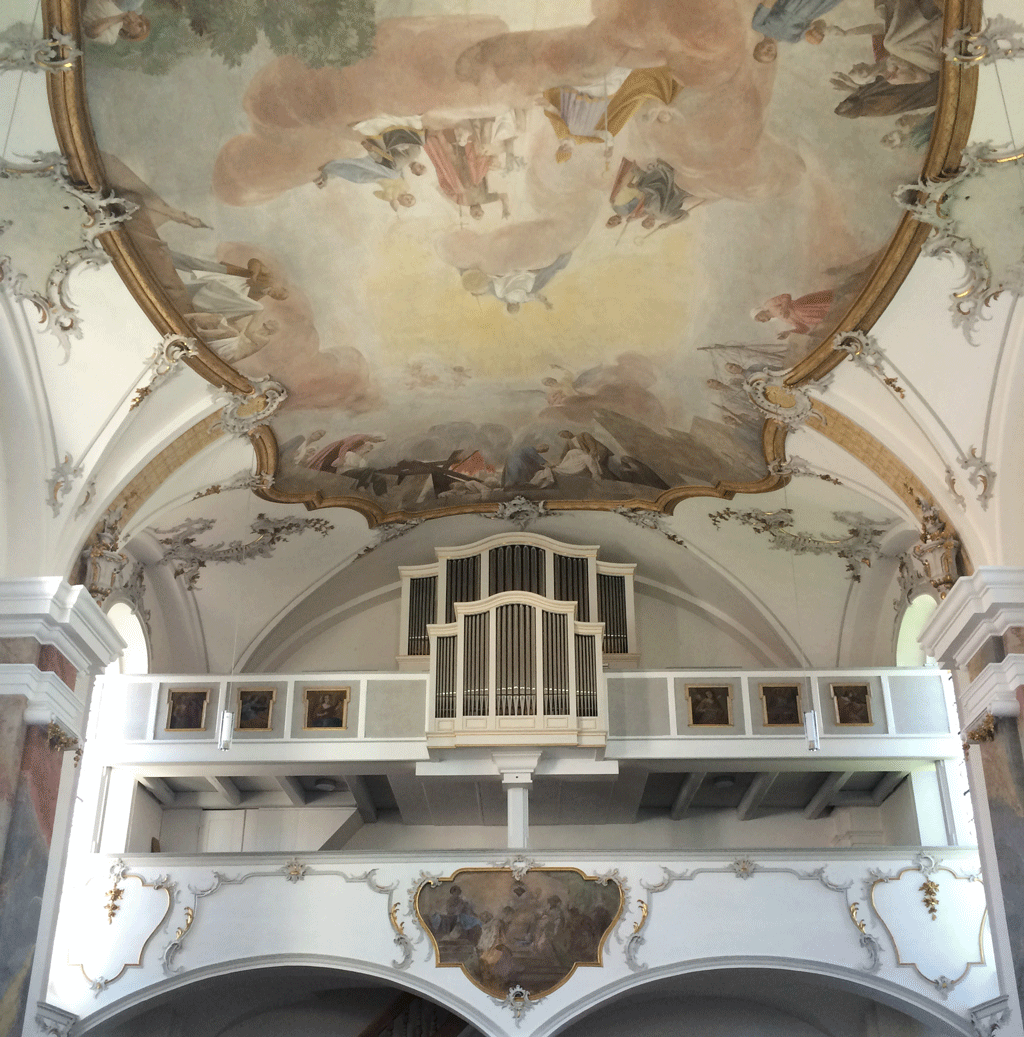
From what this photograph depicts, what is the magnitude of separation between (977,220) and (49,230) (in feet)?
28.1

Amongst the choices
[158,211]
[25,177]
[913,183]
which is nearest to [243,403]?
[158,211]

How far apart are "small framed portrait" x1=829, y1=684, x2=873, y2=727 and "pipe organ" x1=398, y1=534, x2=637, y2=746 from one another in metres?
2.96

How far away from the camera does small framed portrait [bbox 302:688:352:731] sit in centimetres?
1655

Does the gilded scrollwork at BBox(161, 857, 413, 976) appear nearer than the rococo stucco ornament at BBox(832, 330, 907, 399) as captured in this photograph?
No

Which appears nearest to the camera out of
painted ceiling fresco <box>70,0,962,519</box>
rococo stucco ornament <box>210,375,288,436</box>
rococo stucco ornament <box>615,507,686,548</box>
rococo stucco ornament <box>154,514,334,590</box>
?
painted ceiling fresco <box>70,0,962,519</box>

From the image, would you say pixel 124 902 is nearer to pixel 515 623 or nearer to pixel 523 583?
pixel 515 623

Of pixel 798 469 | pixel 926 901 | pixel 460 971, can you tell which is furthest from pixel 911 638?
pixel 460 971

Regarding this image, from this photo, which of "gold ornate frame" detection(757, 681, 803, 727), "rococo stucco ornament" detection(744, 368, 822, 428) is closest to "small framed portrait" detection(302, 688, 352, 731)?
"gold ornate frame" detection(757, 681, 803, 727)

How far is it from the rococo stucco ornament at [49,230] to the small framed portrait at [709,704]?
9.28 meters

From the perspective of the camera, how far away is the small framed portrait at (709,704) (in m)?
16.5

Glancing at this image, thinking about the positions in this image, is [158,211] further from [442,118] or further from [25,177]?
[442,118]

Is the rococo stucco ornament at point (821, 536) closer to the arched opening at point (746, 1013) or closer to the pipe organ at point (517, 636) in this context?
the pipe organ at point (517, 636)

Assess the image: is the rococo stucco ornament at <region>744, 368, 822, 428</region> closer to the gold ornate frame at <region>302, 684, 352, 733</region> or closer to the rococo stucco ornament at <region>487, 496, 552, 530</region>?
the rococo stucco ornament at <region>487, 496, 552, 530</region>

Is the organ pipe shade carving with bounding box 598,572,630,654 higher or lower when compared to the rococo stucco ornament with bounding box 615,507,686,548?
lower
